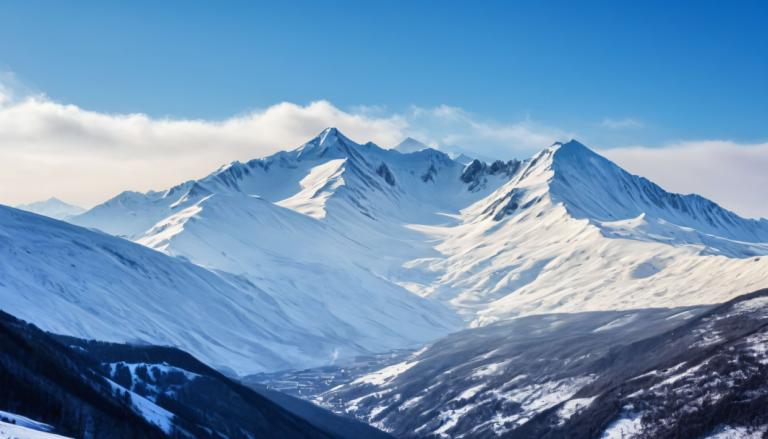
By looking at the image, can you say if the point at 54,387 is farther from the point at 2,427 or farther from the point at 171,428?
the point at 2,427

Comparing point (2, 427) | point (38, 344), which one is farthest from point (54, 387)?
point (2, 427)

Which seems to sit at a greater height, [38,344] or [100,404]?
[38,344]

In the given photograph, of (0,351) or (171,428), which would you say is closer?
(0,351)

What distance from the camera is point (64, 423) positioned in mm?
147250

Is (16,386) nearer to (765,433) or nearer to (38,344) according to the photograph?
(38,344)

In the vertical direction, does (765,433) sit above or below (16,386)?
below

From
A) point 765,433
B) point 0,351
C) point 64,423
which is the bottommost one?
point 765,433

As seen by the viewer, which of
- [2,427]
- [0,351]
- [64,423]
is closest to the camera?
[2,427]

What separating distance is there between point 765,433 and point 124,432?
126 meters

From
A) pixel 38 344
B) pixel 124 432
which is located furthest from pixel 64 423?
pixel 38 344

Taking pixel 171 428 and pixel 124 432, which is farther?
pixel 171 428

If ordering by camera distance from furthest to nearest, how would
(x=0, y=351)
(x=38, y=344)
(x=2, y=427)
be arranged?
(x=38, y=344) → (x=0, y=351) → (x=2, y=427)

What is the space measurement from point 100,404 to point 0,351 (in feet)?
65.6

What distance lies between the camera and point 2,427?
303ft
